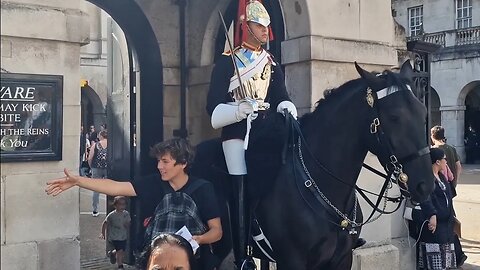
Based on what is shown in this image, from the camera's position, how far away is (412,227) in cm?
783

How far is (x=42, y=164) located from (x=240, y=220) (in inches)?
61.6

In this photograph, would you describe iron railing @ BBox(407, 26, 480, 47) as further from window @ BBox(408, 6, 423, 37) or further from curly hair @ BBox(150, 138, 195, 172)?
curly hair @ BBox(150, 138, 195, 172)

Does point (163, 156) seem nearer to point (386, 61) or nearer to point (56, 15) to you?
point (56, 15)

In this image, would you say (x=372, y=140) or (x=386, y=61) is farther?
(x=386, y=61)

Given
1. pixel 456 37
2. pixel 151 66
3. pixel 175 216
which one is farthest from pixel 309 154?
pixel 456 37

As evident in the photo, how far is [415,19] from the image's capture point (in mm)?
34375

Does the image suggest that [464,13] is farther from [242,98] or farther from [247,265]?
[247,265]

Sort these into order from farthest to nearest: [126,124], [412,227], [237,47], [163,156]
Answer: [126,124] → [412,227] → [237,47] → [163,156]

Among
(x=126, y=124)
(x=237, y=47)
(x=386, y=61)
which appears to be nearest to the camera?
(x=237, y=47)

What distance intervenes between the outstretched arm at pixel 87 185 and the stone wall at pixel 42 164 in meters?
0.43

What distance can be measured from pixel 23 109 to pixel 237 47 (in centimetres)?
179

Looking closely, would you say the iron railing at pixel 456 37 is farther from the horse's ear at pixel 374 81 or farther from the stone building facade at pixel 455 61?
the horse's ear at pixel 374 81

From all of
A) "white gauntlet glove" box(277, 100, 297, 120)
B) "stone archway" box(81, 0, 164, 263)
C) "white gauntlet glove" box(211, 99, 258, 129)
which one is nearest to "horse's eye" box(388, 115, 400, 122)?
"white gauntlet glove" box(277, 100, 297, 120)

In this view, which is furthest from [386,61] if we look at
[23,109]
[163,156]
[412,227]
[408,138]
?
[23,109]
